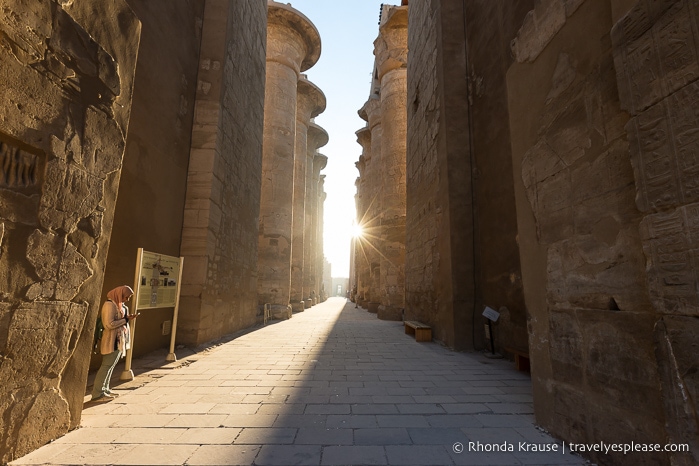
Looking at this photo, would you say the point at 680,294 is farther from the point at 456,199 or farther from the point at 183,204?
the point at 183,204

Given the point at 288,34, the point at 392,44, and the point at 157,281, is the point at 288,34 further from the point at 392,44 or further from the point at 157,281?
the point at 157,281

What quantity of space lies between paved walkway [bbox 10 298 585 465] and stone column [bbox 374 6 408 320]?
821 centimetres

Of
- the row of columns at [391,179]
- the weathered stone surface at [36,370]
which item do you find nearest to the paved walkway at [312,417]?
the weathered stone surface at [36,370]

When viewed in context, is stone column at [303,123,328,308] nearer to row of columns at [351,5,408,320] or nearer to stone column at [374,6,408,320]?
row of columns at [351,5,408,320]

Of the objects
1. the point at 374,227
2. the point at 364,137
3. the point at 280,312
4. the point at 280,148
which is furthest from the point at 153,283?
the point at 364,137

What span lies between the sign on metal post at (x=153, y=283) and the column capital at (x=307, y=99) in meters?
15.3

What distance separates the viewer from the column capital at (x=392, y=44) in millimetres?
14156

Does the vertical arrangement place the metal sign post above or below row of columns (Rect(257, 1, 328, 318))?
below

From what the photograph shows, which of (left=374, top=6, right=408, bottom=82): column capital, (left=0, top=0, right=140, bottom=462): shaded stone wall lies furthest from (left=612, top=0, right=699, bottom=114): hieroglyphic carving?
(left=374, top=6, right=408, bottom=82): column capital

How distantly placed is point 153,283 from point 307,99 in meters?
16.4

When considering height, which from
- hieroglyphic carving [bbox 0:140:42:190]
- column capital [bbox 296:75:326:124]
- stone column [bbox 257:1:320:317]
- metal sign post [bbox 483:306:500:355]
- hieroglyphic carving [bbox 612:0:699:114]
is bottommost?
metal sign post [bbox 483:306:500:355]

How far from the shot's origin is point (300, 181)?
60.4 ft

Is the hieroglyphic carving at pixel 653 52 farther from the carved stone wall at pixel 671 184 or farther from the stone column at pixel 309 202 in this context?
the stone column at pixel 309 202

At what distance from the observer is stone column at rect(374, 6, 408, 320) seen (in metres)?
13.4
